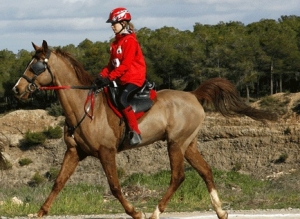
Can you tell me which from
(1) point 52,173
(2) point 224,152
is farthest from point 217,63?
(1) point 52,173

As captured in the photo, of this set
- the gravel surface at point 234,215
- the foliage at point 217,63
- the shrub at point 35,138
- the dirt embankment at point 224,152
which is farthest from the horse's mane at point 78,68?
the foliage at point 217,63

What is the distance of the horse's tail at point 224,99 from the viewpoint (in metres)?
12.3

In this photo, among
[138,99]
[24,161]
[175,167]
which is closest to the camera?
[138,99]

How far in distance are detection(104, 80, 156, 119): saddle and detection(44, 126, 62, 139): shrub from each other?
41816 millimetres

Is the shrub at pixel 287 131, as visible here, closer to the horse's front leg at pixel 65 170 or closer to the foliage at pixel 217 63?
the foliage at pixel 217 63

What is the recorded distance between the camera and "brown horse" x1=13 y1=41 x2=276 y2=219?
10633 millimetres

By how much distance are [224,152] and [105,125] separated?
38.3 metres

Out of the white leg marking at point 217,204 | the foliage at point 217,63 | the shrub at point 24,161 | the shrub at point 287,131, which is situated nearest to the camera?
the white leg marking at point 217,204

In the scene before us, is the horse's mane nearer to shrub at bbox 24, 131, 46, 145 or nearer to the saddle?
the saddle

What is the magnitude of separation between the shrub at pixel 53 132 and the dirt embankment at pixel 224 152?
0.42m

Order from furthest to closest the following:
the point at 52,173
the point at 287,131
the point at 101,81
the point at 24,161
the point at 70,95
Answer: the point at 24,161 < the point at 287,131 < the point at 52,173 < the point at 70,95 < the point at 101,81

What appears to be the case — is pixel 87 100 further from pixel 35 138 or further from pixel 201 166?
pixel 35 138

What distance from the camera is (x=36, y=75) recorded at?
35.0 feet

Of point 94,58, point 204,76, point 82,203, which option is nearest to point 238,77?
point 204,76
